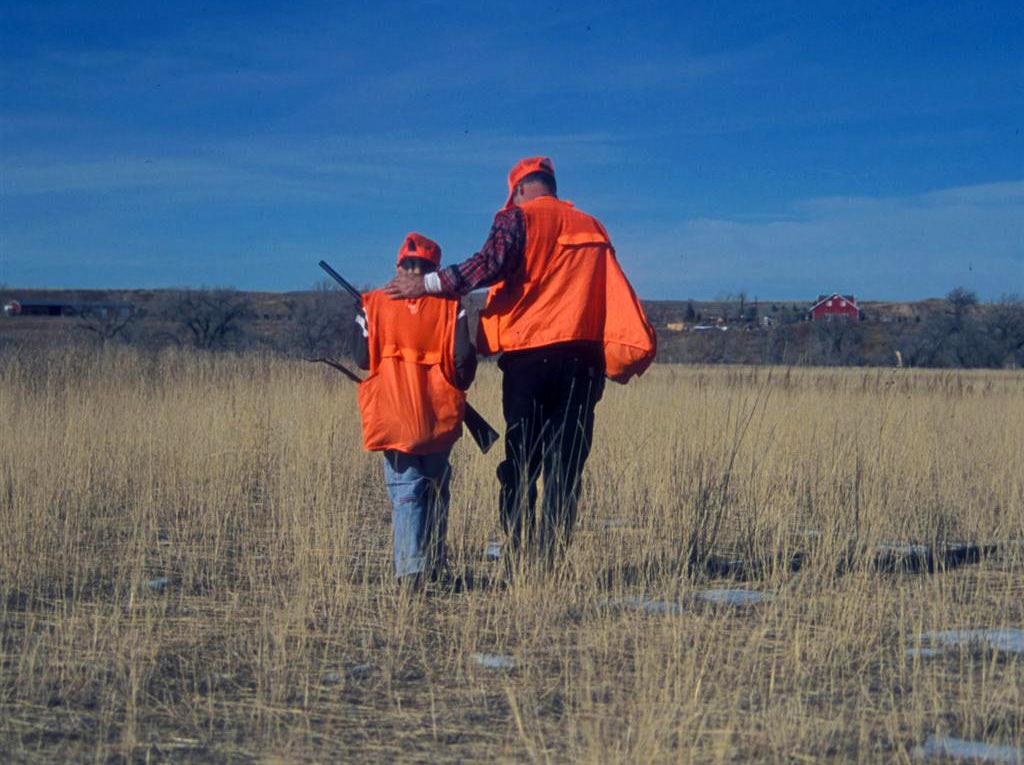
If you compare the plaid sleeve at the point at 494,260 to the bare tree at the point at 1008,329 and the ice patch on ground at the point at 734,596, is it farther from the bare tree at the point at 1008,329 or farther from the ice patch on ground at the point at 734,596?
the bare tree at the point at 1008,329

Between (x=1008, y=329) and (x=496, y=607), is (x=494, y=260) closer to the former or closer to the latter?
(x=496, y=607)

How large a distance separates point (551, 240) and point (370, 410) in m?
1.06

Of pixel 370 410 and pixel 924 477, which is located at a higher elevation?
pixel 370 410

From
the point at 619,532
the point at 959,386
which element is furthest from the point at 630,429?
the point at 959,386

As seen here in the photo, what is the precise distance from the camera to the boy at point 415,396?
4.68 metres

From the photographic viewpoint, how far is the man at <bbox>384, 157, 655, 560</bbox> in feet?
15.7

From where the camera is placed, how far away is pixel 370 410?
473cm

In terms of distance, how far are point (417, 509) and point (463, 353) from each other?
69 cm

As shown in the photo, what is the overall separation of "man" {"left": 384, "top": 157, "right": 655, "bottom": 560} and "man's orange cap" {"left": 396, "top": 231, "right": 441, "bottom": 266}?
124 mm

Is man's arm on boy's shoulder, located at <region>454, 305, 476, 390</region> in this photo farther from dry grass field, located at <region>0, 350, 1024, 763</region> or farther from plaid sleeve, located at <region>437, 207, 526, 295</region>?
dry grass field, located at <region>0, 350, 1024, 763</region>

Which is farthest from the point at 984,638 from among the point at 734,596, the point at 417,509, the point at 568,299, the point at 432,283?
the point at 432,283

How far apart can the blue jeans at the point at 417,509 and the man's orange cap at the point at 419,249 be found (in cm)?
83

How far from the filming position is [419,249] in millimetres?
4789

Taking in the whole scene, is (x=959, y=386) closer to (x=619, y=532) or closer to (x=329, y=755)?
(x=619, y=532)
